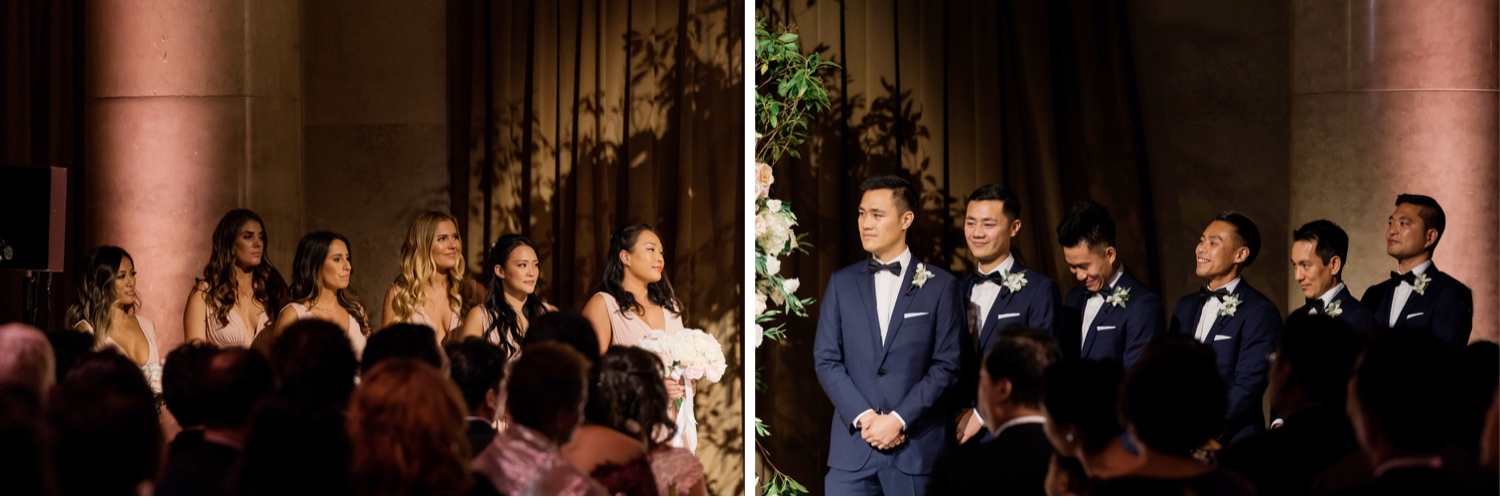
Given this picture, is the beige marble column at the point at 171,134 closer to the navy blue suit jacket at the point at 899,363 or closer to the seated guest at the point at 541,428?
the navy blue suit jacket at the point at 899,363

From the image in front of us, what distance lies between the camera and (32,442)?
110 inches

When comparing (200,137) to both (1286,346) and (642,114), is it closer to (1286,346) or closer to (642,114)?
(642,114)

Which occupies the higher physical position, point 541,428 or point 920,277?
point 920,277

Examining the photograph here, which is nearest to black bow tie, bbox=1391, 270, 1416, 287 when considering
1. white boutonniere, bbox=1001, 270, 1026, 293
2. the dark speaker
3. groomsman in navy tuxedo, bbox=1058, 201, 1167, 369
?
groomsman in navy tuxedo, bbox=1058, 201, 1167, 369

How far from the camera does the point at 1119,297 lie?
194 inches

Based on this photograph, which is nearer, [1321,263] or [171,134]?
[1321,263]

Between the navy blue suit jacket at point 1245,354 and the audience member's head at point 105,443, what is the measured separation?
10.8ft

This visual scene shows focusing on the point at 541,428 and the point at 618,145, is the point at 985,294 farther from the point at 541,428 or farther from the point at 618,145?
the point at 541,428

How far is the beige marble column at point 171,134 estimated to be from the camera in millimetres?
6074

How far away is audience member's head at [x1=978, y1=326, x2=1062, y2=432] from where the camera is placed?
325cm

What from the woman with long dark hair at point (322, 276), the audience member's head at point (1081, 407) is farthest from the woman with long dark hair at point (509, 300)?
the audience member's head at point (1081, 407)

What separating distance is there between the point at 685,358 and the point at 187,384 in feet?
7.11

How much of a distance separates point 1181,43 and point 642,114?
2432mm

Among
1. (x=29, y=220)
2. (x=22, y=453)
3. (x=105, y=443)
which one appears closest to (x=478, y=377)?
(x=105, y=443)
